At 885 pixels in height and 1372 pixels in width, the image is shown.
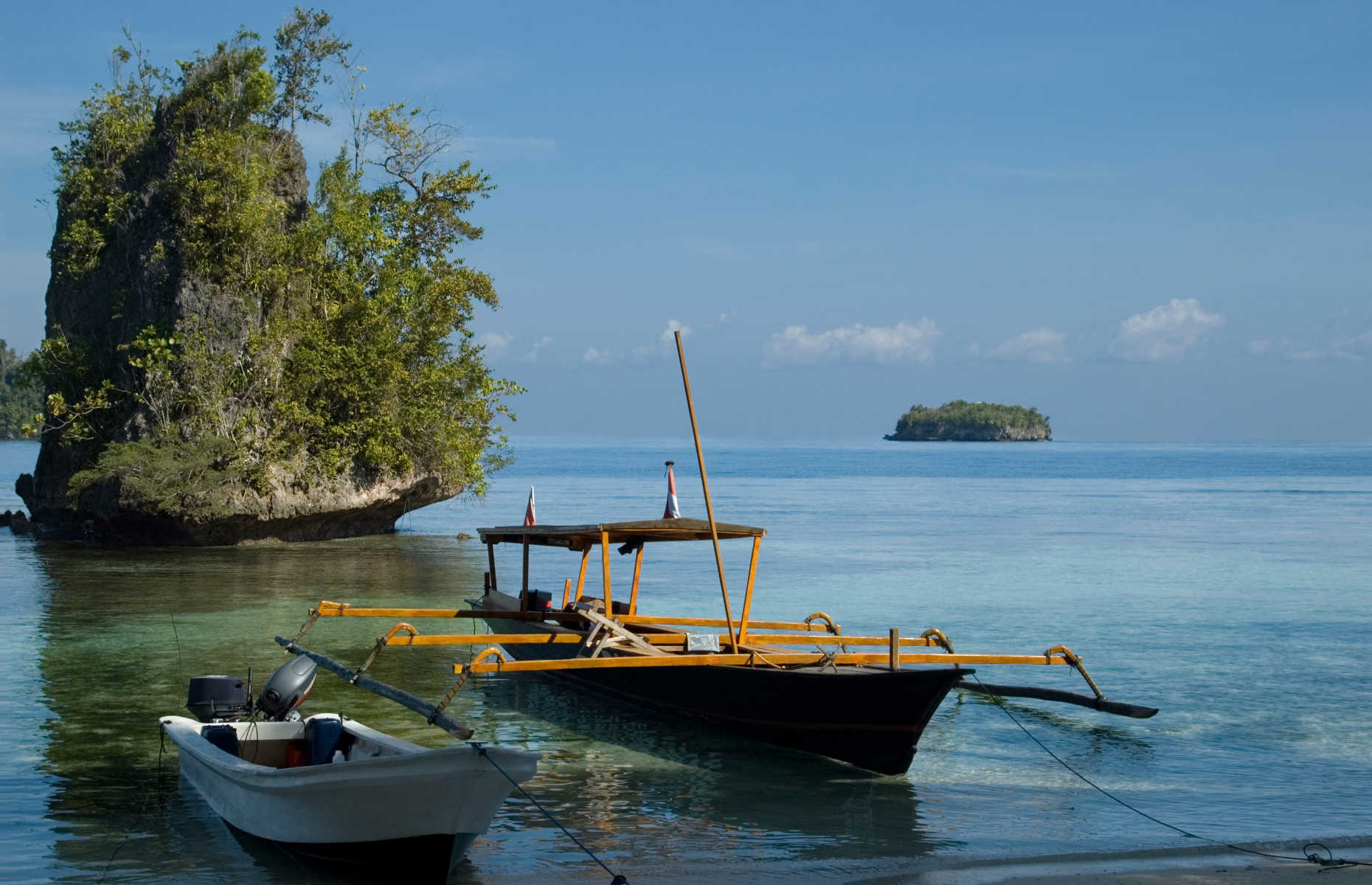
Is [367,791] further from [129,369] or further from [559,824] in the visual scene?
[129,369]

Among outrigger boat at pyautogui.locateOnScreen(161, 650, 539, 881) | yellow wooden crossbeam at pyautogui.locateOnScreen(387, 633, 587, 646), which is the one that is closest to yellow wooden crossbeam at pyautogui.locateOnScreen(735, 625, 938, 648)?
yellow wooden crossbeam at pyautogui.locateOnScreen(387, 633, 587, 646)

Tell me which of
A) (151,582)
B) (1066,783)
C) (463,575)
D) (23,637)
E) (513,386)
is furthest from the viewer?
(513,386)

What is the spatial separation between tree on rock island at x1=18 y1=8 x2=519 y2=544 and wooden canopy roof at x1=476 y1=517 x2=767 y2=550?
1916cm

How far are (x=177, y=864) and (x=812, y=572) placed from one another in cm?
2278

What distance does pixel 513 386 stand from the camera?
3762cm

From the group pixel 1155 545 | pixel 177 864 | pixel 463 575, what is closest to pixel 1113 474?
pixel 1155 545

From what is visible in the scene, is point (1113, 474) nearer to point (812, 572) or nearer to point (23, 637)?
point (812, 572)

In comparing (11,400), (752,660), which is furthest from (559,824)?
(11,400)

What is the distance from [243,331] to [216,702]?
77.5 feet

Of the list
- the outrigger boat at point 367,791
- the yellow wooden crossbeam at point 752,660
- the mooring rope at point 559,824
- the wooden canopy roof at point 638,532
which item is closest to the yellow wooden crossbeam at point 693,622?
the wooden canopy roof at point 638,532

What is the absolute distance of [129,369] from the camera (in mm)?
33188

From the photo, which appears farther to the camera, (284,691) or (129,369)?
(129,369)

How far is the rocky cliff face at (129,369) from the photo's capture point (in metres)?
31.9

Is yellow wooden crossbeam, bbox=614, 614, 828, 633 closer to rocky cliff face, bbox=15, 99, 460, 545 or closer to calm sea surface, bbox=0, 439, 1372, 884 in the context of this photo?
calm sea surface, bbox=0, 439, 1372, 884
